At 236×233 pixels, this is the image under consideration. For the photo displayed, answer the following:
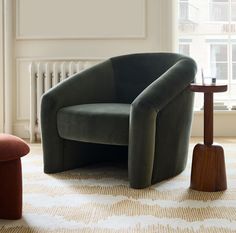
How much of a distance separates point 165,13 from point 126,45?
459 millimetres

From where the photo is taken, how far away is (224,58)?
4566mm

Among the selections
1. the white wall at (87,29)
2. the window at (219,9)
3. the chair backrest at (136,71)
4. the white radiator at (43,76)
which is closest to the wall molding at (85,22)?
the white wall at (87,29)

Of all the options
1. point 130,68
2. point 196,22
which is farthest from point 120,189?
point 196,22

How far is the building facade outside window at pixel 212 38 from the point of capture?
14.9 ft

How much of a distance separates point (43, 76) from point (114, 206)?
226 cm

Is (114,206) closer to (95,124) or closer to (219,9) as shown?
(95,124)

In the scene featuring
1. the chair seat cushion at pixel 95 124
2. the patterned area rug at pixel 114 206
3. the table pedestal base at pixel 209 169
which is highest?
the chair seat cushion at pixel 95 124

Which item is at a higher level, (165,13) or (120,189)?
(165,13)

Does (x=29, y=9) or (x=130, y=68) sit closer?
(x=130, y=68)

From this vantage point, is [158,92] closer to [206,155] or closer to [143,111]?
[143,111]

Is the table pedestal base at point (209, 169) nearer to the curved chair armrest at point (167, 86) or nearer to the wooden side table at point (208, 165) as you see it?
the wooden side table at point (208, 165)

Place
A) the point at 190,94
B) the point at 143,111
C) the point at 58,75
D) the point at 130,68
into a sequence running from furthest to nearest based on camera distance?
the point at 58,75, the point at 130,68, the point at 190,94, the point at 143,111

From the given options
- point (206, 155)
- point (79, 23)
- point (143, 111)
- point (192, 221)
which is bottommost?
point (192, 221)

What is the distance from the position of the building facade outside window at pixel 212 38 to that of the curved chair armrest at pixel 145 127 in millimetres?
2016
